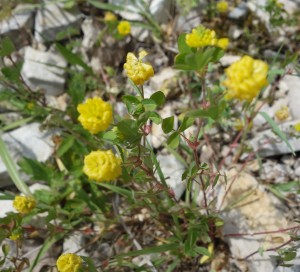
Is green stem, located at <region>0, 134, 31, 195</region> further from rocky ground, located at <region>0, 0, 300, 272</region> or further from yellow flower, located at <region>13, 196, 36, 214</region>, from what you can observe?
yellow flower, located at <region>13, 196, 36, 214</region>

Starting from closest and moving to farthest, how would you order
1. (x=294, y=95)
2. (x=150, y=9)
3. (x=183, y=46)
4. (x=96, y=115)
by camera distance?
1. (x=183, y=46)
2. (x=96, y=115)
3. (x=294, y=95)
4. (x=150, y=9)

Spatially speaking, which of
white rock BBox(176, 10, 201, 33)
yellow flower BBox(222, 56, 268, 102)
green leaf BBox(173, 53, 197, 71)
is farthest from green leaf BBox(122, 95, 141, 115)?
white rock BBox(176, 10, 201, 33)

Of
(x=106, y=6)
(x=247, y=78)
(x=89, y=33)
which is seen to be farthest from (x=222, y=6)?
(x=247, y=78)

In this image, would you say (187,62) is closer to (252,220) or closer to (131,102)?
(131,102)

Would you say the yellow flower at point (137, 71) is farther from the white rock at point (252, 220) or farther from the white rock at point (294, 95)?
the white rock at point (294, 95)

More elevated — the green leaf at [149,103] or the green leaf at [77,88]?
the green leaf at [77,88]

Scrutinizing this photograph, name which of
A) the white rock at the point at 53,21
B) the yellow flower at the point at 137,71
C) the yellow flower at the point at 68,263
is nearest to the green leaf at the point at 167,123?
the yellow flower at the point at 137,71
